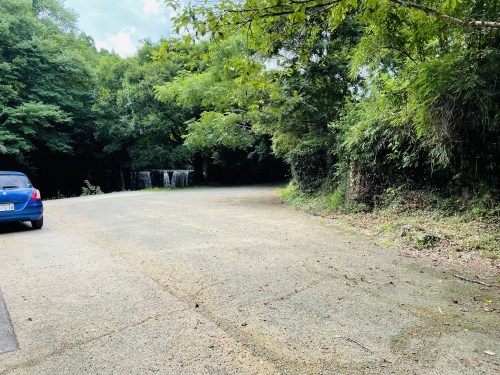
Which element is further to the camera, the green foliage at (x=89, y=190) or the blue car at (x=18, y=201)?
the green foliage at (x=89, y=190)

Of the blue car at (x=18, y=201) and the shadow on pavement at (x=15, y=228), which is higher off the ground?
the blue car at (x=18, y=201)

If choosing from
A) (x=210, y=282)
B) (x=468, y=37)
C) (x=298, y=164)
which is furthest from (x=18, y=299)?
(x=298, y=164)

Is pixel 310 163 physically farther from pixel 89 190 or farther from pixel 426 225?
pixel 89 190

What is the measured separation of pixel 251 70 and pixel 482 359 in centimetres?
391

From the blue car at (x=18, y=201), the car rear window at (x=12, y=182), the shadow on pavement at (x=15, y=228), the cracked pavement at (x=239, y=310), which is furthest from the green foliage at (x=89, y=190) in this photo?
the cracked pavement at (x=239, y=310)

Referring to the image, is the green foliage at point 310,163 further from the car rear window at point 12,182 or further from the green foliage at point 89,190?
the green foliage at point 89,190

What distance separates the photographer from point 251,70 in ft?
14.6

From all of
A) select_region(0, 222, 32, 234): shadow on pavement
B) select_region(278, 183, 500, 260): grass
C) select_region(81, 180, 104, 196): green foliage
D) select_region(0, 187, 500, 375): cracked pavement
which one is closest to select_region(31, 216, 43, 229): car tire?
select_region(0, 222, 32, 234): shadow on pavement

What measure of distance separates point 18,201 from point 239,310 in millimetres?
6258

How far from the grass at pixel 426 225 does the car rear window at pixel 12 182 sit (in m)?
7.32

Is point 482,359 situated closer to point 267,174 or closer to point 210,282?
point 210,282

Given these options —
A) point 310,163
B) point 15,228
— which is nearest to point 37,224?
point 15,228

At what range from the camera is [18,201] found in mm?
6965

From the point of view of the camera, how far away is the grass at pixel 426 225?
5.01 metres
